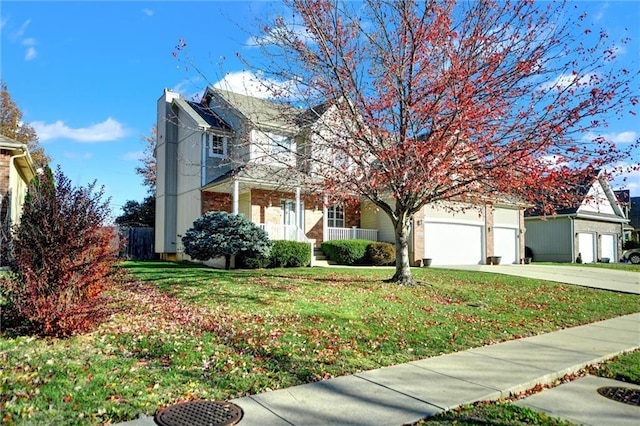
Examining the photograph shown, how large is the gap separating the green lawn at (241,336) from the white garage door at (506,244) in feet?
38.9

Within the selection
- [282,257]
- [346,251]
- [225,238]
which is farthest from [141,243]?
[346,251]

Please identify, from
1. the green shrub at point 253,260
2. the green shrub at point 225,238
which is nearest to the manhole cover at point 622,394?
the green shrub at point 225,238

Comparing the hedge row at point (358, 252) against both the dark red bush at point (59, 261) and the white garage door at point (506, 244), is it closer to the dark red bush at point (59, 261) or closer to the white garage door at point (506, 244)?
the white garage door at point (506, 244)

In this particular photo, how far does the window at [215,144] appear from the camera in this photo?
19.0 m

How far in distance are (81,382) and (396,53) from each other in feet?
31.5

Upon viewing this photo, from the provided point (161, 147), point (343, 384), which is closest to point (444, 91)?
point (343, 384)

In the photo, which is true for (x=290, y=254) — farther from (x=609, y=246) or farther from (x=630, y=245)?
(x=630, y=245)

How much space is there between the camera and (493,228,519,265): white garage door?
2422 cm

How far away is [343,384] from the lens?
4.86m

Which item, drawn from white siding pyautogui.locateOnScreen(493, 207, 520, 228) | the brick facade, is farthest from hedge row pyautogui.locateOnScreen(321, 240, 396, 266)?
white siding pyautogui.locateOnScreen(493, 207, 520, 228)

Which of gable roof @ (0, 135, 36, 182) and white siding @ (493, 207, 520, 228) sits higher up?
gable roof @ (0, 135, 36, 182)

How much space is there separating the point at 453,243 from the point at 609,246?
1698cm

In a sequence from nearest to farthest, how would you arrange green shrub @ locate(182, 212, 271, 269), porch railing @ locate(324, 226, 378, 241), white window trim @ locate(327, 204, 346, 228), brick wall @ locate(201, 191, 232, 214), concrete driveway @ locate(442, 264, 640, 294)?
concrete driveway @ locate(442, 264, 640, 294) → green shrub @ locate(182, 212, 271, 269) → brick wall @ locate(201, 191, 232, 214) → porch railing @ locate(324, 226, 378, 241) → white window trim @ locate(327, 204, 346, 228)

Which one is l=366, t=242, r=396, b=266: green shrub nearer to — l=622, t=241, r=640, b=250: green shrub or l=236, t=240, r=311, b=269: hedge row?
l=236, t=240, r=311, b=269: hedge row
